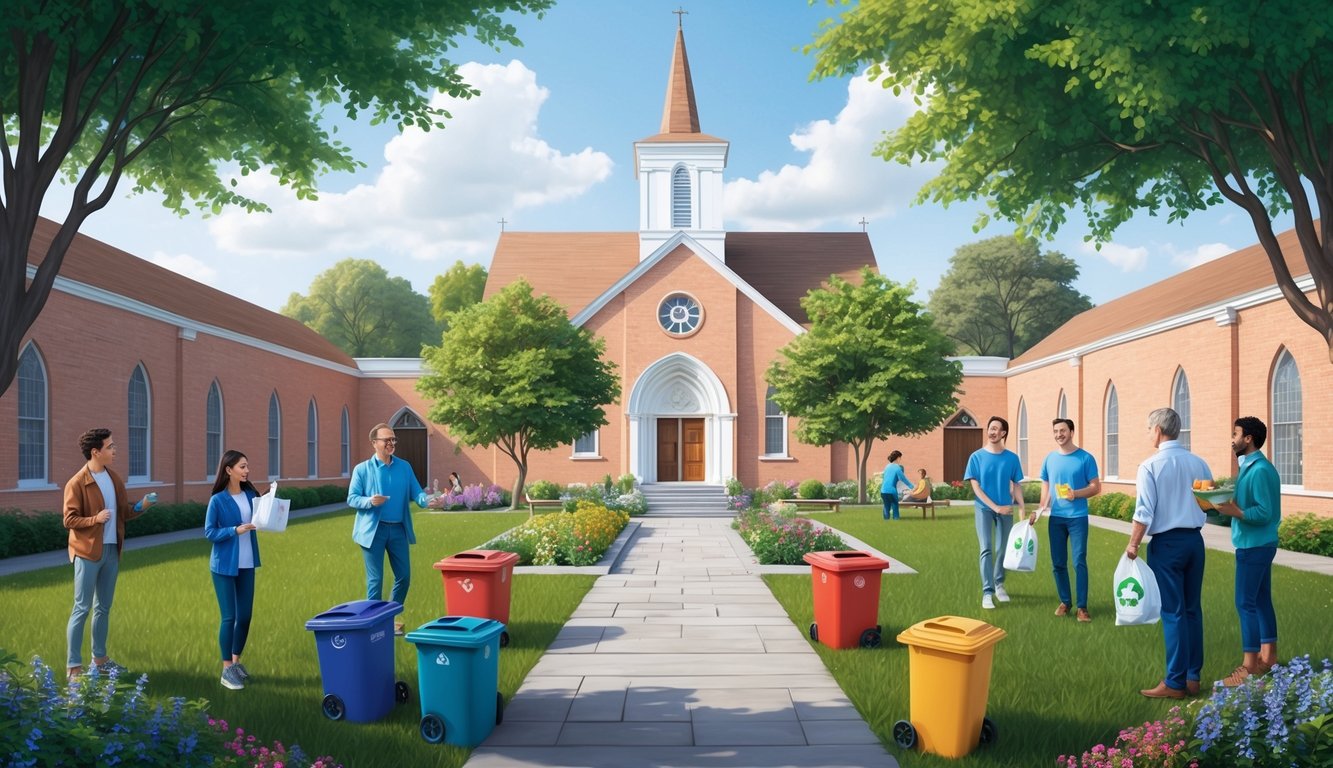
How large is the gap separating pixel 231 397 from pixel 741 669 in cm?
2524

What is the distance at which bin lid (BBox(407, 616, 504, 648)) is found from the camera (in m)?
6.16

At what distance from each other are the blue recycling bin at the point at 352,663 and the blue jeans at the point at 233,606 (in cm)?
134

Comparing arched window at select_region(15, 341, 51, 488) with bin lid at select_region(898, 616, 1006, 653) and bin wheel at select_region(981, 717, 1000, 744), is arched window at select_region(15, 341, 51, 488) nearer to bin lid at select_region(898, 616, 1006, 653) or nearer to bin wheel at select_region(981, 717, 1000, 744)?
bin lid at select_region(898, 616, 1006, 653)

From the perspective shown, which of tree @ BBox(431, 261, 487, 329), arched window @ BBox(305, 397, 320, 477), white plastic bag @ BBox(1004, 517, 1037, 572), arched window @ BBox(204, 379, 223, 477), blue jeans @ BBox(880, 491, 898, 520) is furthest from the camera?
tree @ BBox(431, 261, 487, 329)

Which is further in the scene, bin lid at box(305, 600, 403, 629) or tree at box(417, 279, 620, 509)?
tree at box(417, 279, 620, 509)

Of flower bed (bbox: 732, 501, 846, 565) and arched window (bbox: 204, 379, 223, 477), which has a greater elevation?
arched window (bbox: 204, 379, 223, 477)

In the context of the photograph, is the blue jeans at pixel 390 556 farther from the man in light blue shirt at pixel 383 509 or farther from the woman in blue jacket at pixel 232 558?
the woman in blue jacket at pixel 232 558

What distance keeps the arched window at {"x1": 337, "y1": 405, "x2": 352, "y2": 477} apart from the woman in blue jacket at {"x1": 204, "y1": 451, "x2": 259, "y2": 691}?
32.3 m

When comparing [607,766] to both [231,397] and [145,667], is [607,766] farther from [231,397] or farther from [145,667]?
[231,397]

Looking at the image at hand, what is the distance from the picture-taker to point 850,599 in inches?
353

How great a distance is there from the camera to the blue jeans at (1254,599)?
7500 mm

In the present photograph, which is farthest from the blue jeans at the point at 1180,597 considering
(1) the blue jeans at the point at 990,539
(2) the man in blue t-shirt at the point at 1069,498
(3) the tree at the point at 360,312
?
(3) the tree at the point at 360,312

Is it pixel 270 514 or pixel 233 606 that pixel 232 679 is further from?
pixel 270 514

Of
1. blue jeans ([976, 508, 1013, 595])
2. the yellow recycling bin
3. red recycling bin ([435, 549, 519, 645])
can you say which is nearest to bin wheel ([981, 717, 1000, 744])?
the yellow recycling bin
